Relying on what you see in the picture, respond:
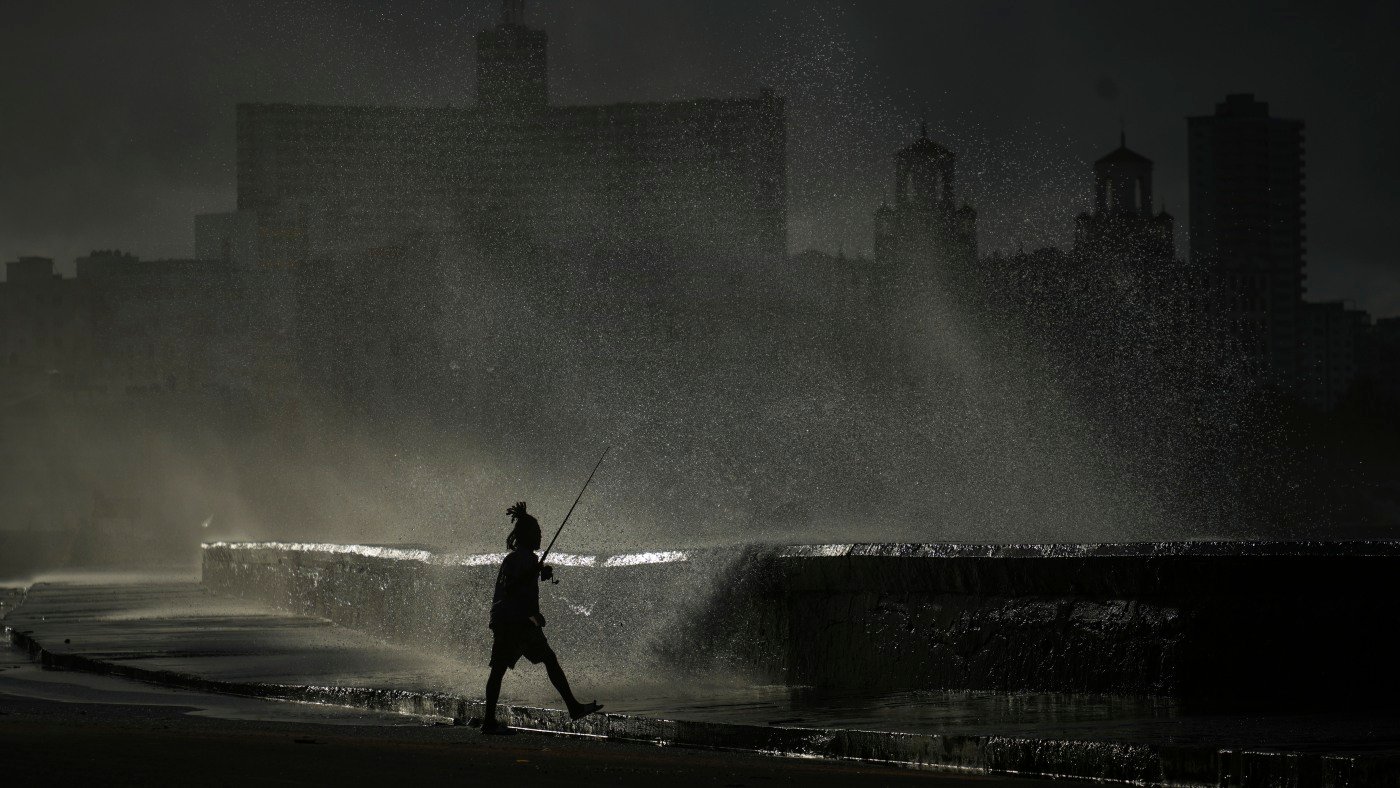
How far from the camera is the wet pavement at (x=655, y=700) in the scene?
26.5 feet

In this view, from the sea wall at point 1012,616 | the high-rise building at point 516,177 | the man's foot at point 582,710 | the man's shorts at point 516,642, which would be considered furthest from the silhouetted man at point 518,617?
the high-rise building at point 516,177

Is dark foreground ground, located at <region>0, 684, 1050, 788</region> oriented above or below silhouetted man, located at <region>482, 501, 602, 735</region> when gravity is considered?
below

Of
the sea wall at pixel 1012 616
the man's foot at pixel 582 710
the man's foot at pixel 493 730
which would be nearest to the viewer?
the sea wall at pixel 1012 616

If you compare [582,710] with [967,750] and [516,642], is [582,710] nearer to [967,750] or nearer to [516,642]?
[516,642]

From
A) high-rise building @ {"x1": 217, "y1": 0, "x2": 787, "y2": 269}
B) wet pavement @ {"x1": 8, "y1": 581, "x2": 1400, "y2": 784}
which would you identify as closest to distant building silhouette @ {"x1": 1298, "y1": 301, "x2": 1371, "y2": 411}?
high-rise building @ {"x1": 217, "y1": 0, "x2": 787, "y2": 269}

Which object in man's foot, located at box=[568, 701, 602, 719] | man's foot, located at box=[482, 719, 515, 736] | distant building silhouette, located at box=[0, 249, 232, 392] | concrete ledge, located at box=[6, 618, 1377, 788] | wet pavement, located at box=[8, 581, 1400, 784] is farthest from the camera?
distant building silhouette, located at box=[0, 249, 232, 392]

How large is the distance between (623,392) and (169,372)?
9365 centimetres

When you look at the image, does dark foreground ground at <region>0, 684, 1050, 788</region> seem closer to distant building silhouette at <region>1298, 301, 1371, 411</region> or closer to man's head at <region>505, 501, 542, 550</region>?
man's head at <region>505, 501, 542, 550</region>

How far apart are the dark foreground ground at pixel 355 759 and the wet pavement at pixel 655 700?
0.36 meters

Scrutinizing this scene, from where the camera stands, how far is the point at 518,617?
10773mm

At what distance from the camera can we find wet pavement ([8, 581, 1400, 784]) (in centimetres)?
806

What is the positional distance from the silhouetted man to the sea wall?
1.49 m

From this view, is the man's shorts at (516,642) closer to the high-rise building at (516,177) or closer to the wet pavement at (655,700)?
the wet pavement at (655,700)

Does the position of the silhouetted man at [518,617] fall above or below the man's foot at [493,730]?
above
